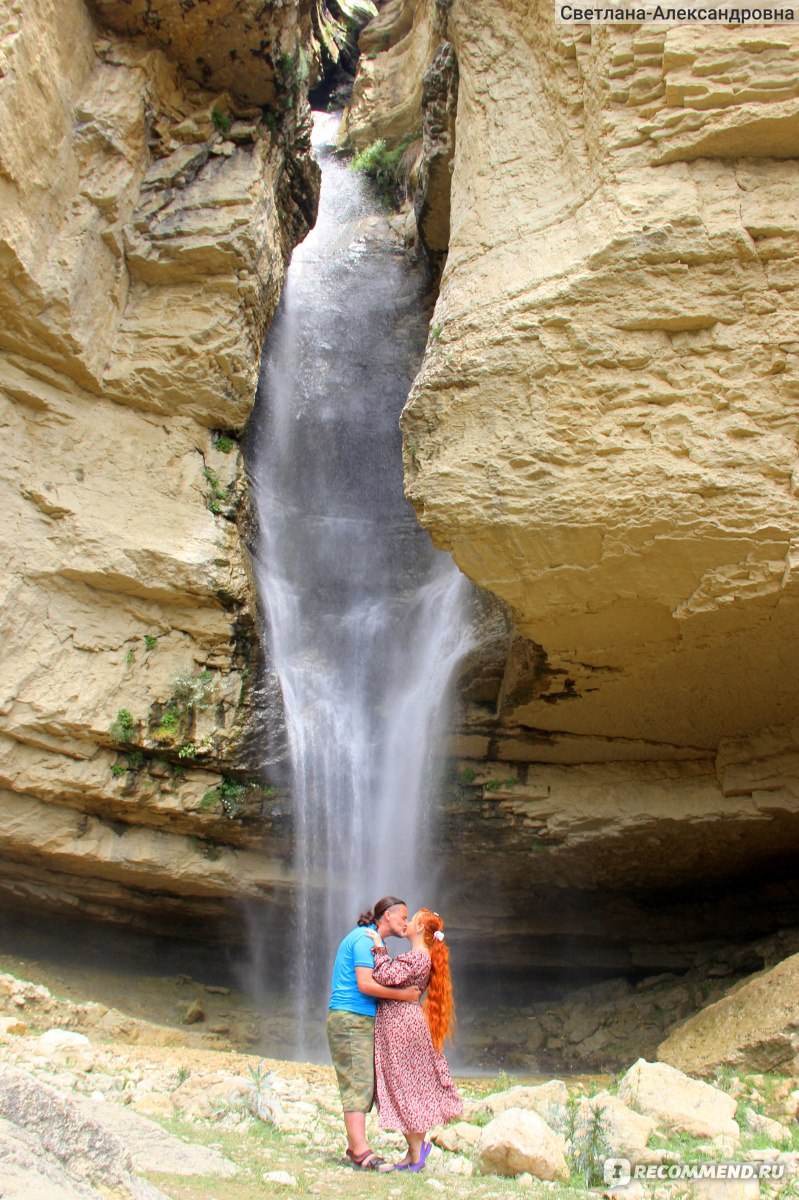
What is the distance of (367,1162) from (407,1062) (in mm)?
409

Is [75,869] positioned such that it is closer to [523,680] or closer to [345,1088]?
[523,680]

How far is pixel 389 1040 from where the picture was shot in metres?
3.67

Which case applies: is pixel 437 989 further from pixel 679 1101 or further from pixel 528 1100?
pixel 679 1101

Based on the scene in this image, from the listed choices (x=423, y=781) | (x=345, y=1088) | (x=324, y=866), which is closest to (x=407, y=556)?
(x=423, y=781)

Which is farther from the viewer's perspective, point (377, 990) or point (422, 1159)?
point (377, 990)

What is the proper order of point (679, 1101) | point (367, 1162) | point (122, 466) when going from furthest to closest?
point (122, 466) → point (679, 1101) → point (367, 1162)

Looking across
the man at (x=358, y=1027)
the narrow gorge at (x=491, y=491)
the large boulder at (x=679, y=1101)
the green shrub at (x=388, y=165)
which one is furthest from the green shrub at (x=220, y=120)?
the large boulder at (x=679, y=1101)

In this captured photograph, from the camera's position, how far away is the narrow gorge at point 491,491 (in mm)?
5773

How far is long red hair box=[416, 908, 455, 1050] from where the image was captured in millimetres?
3838

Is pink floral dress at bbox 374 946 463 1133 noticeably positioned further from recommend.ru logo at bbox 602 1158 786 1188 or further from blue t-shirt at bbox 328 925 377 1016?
recommend.ru logo at bbox 602 1158 786 1188

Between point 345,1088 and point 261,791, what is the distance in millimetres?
4507

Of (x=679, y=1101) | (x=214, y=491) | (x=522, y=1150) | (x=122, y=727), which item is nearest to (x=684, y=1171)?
(x=522, y=1150)

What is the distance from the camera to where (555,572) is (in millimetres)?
6023

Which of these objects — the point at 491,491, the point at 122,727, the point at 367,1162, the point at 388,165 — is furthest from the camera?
the point at 388,165
